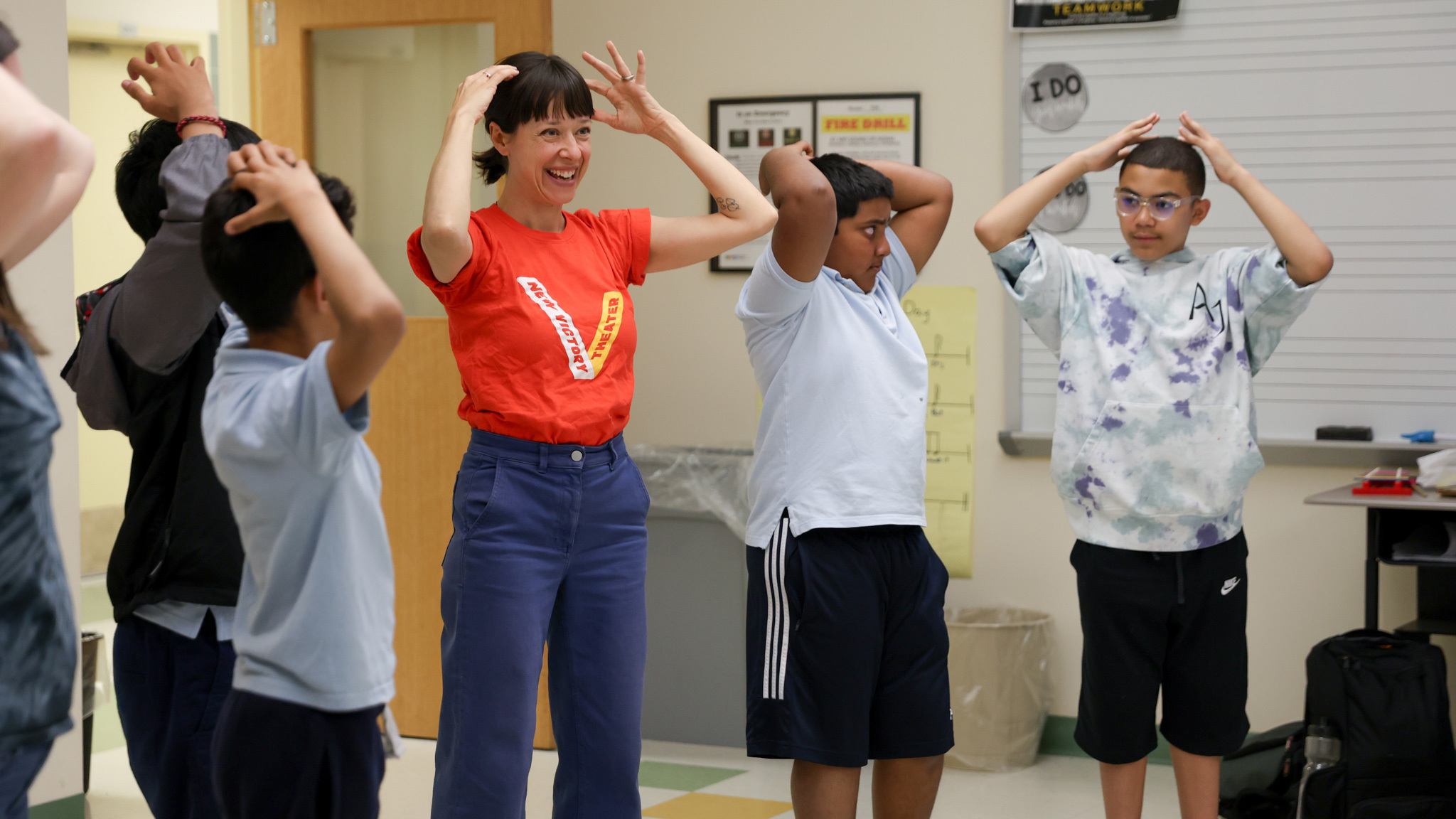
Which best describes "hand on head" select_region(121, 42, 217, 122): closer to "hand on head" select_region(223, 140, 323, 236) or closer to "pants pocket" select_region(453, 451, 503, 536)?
"hand on head" select_region(223, 140, 323, 236)

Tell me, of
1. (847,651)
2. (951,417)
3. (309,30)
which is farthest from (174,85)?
(951,417)

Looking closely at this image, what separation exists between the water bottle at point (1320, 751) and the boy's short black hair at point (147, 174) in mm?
2444

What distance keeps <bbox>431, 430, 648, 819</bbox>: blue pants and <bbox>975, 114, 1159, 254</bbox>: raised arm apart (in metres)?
0.90

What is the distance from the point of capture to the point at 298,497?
1.31 meters

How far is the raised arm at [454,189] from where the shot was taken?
1.85 m

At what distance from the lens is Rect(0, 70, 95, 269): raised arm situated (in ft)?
3.82

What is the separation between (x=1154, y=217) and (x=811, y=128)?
5.11 ft

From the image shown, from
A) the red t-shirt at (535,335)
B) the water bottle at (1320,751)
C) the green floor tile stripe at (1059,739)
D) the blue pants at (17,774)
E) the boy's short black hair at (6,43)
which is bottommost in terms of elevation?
the green floor tile stripe at (1059,739)

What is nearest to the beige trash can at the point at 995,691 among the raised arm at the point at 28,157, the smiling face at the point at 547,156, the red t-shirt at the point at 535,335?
the red t-shirt at the point at 535,335

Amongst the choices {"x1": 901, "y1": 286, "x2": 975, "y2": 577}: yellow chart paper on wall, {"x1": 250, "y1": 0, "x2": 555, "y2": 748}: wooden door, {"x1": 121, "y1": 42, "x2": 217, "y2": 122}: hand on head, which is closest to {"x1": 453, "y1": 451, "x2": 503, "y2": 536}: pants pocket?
{"x1": 121, "y1": 42, "x2": 217, "y2": 122}: hand on head

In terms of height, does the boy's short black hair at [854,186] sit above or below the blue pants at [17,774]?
above

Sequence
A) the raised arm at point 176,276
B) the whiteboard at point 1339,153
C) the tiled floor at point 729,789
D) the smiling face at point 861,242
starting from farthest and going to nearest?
1. the whiteboard at point 1339,153
2. the tiled floor at point 729,789
3. the smiling face at point 861,242
4. the raised arm at point 176,276

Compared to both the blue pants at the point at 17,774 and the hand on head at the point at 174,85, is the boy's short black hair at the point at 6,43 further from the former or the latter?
the blue pants at the point at 17,774

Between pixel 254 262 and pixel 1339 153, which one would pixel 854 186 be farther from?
pixel 1339 153
